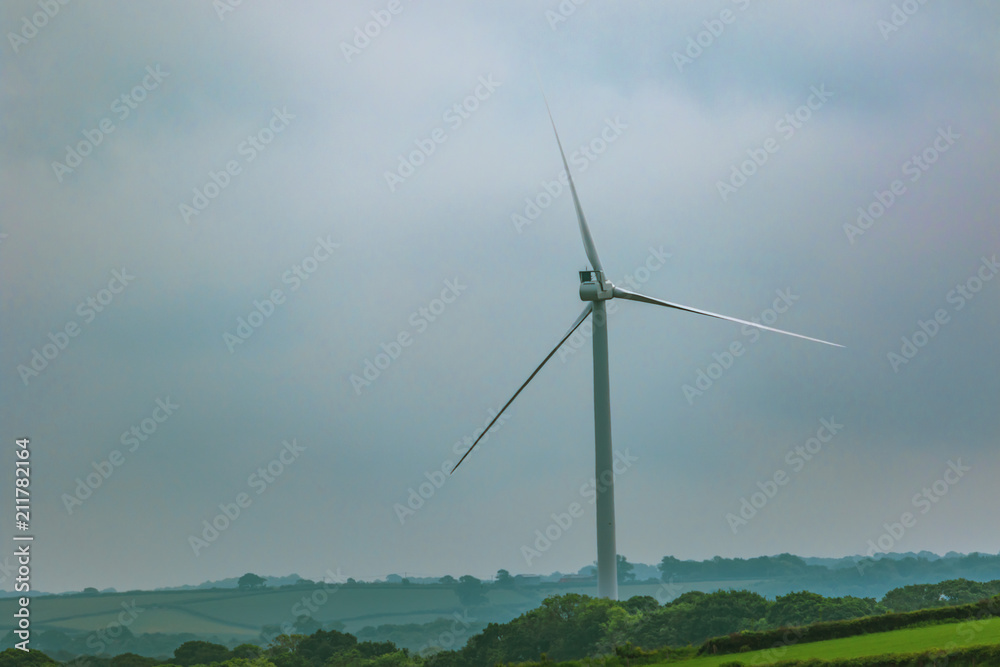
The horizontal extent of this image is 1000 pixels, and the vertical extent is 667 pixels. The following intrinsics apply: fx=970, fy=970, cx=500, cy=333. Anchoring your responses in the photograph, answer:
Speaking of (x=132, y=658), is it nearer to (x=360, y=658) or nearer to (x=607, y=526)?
(x=360, y=658)

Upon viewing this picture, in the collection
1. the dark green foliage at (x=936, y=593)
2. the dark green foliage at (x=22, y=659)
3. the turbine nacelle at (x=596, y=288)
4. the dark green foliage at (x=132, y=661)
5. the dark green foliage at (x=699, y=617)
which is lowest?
the dark green foliage at (x=132, y=661)

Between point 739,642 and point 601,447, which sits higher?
point 601,447

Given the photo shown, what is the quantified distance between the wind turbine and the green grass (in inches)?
744

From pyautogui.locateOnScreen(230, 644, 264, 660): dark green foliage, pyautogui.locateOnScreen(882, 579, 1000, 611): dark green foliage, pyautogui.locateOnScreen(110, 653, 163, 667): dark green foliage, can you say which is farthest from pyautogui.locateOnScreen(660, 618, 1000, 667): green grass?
pyautogui.locateOnScreen(110, 653, 163, 667): dark green foliage

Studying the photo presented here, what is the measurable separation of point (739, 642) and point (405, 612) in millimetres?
121511

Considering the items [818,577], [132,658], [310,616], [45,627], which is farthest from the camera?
[818,577]

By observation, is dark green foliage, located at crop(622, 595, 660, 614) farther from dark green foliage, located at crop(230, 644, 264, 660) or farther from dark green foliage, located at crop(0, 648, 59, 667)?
dark green foliage, located at crop(0, 648, 59, 667)

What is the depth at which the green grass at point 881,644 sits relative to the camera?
106 feet

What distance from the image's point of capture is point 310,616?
415ft

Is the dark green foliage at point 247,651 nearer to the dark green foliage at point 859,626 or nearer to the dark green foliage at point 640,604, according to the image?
the dark green foliage at point 640,604

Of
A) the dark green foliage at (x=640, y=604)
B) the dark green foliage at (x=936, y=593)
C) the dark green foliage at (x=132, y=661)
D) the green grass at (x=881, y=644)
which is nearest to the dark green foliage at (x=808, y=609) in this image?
the dark green foliage at (x=640, y=604)

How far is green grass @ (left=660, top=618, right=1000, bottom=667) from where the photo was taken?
32406mm

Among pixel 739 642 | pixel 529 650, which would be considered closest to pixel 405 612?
pixel 529 650

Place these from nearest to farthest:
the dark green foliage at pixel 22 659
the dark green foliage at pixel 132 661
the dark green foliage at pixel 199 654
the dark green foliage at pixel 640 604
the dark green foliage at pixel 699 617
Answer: the dark green foliage at pixel 699 617 → the dark green foliage at pixel 640 604 → the dark green foliage at pixel 22 659 → the dark green foliage at pixel 199 654 → the dark green foliage at pixel 132 661
